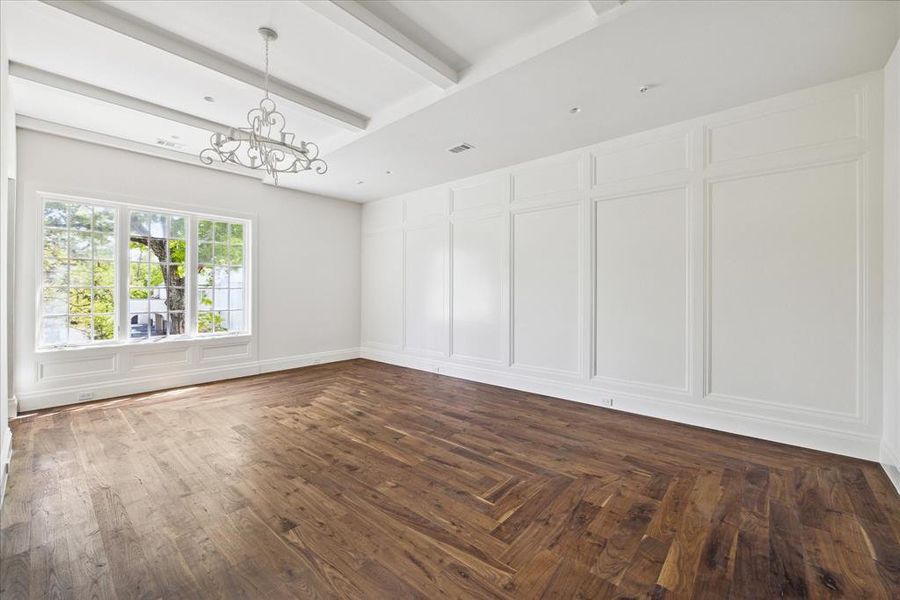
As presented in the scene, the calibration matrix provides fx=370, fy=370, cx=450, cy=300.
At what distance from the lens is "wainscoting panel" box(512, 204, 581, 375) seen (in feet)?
14.7

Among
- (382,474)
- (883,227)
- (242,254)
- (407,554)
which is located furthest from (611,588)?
(242,254)

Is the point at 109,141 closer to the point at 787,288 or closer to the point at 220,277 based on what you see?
the point at 220,277

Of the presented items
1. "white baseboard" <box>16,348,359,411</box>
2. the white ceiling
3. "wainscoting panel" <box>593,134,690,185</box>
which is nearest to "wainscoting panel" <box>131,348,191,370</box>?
"white baseboard" <box>16,348,359,411</box>

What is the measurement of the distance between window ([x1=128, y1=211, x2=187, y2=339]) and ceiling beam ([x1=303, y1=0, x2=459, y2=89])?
4.17 metres

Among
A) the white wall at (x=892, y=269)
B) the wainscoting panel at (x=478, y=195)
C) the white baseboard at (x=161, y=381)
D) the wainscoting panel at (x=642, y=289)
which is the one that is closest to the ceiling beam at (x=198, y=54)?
the wainscoting panel at (x=478, y=195)

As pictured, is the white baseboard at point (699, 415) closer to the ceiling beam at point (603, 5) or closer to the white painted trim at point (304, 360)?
the white painted trim at point (304, 360)

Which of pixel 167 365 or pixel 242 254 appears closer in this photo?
pixel 167 365

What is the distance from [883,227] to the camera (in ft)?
9.28

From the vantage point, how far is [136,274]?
4.82 metres

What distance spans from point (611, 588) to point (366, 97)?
13.5ft

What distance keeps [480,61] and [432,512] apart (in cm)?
331

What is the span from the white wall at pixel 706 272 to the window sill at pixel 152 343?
11.6 feet

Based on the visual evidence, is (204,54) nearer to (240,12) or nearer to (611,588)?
(240,12)

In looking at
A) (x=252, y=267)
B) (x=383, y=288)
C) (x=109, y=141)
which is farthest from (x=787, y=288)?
(x=109, y=141)
